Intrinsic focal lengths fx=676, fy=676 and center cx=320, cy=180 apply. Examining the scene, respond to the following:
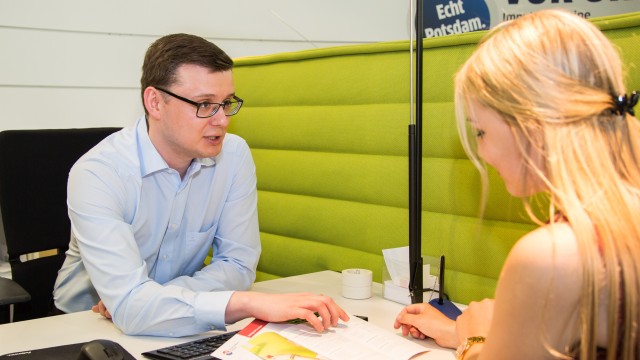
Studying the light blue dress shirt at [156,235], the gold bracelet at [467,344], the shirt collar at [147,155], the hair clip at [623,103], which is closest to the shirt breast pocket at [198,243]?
the light blue dress shirt at [156,235]

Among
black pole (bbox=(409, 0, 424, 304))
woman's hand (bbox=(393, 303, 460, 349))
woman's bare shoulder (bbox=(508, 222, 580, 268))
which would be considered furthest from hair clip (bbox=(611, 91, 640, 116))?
black pole (bbox=(409, 0, 424, 304))

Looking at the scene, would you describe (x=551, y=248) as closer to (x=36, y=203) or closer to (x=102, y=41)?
(x=36, y=203)

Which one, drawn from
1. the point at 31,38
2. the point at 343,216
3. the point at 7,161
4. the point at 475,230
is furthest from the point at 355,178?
the point at 31,38

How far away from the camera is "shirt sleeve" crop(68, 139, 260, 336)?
1.45m

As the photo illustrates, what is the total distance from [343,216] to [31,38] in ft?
4.30

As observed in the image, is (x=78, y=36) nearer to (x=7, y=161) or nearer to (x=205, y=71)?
(x=7, y=161)

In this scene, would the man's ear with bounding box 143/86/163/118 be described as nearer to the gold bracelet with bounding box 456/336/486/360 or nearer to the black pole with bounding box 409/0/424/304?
the black pole with bounding box 409/0/424/304

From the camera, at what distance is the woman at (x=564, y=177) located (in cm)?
84

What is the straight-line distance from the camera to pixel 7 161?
6.20 feet

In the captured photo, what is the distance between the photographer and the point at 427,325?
1.41 metres

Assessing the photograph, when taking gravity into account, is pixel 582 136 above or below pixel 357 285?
above

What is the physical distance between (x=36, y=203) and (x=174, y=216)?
0.45m

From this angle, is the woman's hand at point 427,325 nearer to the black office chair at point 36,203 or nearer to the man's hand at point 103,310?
the man's hand at point 103,310

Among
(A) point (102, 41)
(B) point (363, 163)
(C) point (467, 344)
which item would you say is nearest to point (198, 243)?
(B) point (363, 163)
